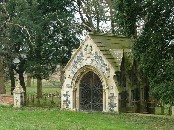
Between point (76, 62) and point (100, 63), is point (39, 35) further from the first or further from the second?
point (100, 63)

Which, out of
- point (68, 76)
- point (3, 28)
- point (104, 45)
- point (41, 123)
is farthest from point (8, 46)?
point (41, 123)

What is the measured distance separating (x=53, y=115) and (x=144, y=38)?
7.00 m

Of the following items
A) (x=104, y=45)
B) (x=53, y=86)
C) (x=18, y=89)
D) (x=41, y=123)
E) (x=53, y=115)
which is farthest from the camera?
(x=53, y=86)

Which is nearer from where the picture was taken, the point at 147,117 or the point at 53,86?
the point at 147,117

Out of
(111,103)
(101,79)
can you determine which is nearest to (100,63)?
(101,79)

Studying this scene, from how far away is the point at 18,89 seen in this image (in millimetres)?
28359

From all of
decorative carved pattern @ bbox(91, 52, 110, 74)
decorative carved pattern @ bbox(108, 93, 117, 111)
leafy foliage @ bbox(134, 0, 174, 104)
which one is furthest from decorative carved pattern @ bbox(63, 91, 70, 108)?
leafy foliage @ bbox(134, 0, 174, 104)

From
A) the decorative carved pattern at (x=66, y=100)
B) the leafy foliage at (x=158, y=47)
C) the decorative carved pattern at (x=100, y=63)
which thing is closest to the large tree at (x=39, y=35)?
the decorative carved pattern at (x=66, y=100)

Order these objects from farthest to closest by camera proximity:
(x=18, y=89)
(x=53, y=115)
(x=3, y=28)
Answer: (x=3, y=28) < (x=18, y=89) < (x=53, y=115)

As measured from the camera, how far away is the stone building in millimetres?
25348

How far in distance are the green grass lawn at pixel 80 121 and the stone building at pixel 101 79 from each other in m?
1.53

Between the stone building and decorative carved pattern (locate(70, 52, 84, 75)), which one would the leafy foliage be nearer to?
the stone building

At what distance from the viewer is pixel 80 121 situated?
68.0ft

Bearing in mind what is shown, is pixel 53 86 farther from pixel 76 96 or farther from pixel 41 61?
pixel 76 96
